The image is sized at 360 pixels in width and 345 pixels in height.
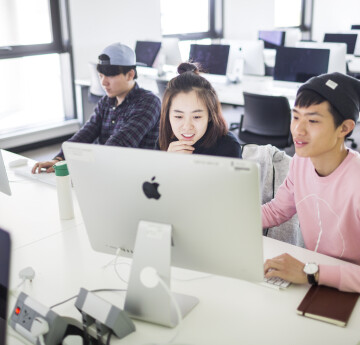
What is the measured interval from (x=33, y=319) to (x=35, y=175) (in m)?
1.29

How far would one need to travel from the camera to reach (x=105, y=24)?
217 inches

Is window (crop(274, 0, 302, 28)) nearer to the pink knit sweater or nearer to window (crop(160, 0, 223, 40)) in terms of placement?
window (crop(160, 0, 223, 40))

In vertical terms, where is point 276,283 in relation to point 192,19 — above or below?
below

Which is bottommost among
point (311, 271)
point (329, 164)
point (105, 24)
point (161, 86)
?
point (311, 271)

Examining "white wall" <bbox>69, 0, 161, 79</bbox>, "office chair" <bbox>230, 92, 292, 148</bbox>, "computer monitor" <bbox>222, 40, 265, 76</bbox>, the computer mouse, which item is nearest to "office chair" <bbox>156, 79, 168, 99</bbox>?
"office chair" <bbox>230, 92, 292, 148</bbox>

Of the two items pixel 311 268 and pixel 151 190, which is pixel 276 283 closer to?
pixel 311 268

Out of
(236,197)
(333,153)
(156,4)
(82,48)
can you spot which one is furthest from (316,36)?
(236,197)

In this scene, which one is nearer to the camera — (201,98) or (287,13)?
(201,98)

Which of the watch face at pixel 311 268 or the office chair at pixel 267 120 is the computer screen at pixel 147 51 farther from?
the watch face at pixel 311 268

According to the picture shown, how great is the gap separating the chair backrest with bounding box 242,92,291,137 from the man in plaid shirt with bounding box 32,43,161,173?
1.40 metres

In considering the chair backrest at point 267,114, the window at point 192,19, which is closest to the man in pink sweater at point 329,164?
the chair backrest at point 267,114

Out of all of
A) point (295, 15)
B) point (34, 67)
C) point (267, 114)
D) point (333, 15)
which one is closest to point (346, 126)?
point (267, 114)

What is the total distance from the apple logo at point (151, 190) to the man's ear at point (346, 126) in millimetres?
718

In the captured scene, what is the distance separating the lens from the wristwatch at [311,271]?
4.22 ft
